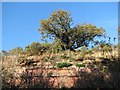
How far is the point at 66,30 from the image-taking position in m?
30.8

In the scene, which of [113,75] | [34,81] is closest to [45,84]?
[34,81]

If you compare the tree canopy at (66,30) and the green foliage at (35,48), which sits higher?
the tree canopy at (66,30)

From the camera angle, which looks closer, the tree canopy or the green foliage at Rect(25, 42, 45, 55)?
the green foliage at Rect(25, 42, 45, 55)

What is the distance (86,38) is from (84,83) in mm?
23978

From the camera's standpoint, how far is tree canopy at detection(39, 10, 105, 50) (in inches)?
1190

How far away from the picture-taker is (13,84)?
23.2 ft

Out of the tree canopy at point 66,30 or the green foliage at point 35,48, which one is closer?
the green foliage at point 35,48

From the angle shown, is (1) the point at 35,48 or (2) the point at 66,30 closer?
(1) the point at 35,48

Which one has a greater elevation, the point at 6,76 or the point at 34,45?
the point at 34,45

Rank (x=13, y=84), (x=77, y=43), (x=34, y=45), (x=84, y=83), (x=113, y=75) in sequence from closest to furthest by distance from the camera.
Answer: (x=13, y=84)
(x=84, y=83)
(x=113, y=75)
(x=34, y=45)
(x=77, y=43)

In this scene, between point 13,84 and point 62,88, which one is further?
point 62,88

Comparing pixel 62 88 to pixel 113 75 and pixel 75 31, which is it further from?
pixel 75 31

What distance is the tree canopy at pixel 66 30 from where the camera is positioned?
99.2ft

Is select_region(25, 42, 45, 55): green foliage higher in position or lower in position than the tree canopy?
lower
